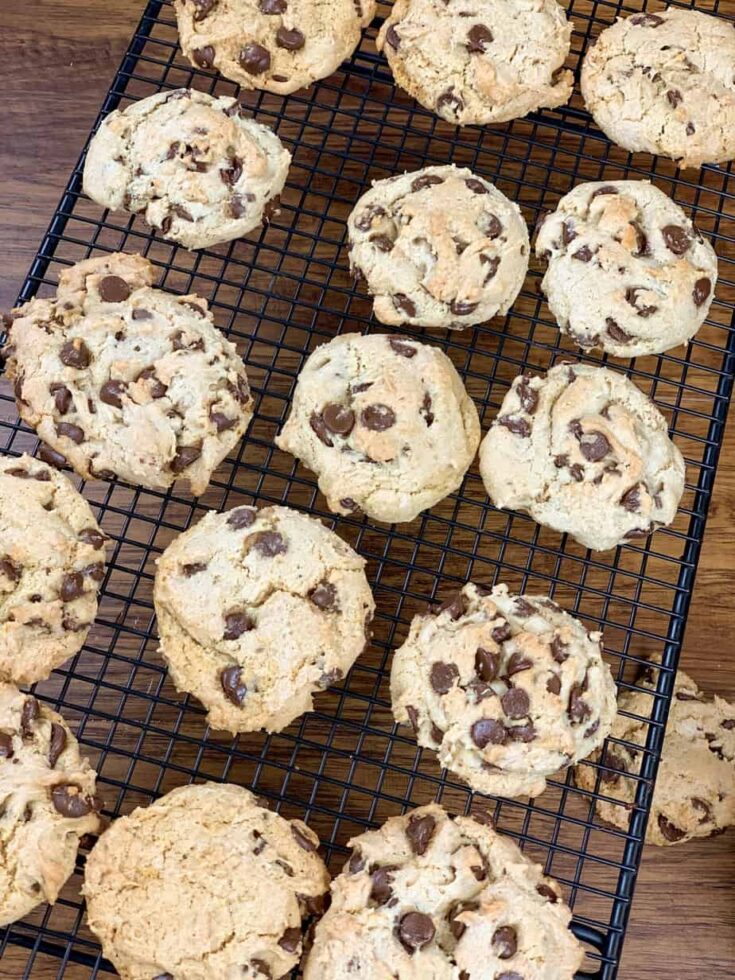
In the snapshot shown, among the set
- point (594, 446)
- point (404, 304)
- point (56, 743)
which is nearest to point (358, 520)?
point (404, 304)

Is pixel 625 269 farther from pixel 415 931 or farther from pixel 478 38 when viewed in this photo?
pixel 415 931

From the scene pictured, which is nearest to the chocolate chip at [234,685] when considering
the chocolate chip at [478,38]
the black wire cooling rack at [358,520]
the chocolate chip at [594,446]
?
the black wire cooling rack at [358,520]

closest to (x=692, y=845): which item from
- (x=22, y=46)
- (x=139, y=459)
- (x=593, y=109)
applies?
(x=139, y=459)

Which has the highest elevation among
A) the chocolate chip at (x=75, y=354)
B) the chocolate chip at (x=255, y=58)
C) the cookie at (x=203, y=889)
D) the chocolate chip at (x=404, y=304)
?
the chocolate chip at (x=255, y=58)

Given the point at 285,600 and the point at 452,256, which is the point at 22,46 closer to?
the point at 452,256

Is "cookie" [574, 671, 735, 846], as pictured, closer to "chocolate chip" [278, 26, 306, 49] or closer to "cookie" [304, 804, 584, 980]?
"cookie" [304, 804, 584, 980]

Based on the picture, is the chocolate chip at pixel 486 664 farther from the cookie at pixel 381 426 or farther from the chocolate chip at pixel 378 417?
the chocolate chip at pixel 378 417
